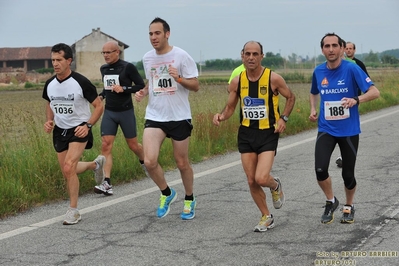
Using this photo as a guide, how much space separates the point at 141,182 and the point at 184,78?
2.77 metres

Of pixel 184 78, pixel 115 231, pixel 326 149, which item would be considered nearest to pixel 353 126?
pixel 326 149

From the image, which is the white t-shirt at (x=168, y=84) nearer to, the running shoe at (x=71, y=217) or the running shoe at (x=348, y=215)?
the running shoe at (x=71, y=217)

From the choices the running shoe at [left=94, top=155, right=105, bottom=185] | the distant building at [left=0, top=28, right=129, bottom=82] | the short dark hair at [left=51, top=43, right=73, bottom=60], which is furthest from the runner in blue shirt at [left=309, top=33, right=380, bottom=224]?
the distant building at [left=0, top=28, right=129, bottom=82]

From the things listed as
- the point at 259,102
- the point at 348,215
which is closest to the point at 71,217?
the point at 259,102

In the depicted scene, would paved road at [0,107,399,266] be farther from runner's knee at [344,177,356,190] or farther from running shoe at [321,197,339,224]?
runner's knee at [344,177,356,190]

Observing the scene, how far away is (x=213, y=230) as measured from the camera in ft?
22.2

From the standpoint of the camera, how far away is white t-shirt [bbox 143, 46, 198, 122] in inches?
288

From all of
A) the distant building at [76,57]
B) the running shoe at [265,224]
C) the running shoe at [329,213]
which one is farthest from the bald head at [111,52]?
the distant building at [76,57]

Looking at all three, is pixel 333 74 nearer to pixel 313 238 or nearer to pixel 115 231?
pixel 313 238

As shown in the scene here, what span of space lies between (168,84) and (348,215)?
223cm

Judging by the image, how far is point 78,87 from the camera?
Result: 7.39 m

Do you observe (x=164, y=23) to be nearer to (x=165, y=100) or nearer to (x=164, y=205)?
(x=165, y=100)

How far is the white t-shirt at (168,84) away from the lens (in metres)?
7.31

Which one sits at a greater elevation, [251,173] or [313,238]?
[251,173]
